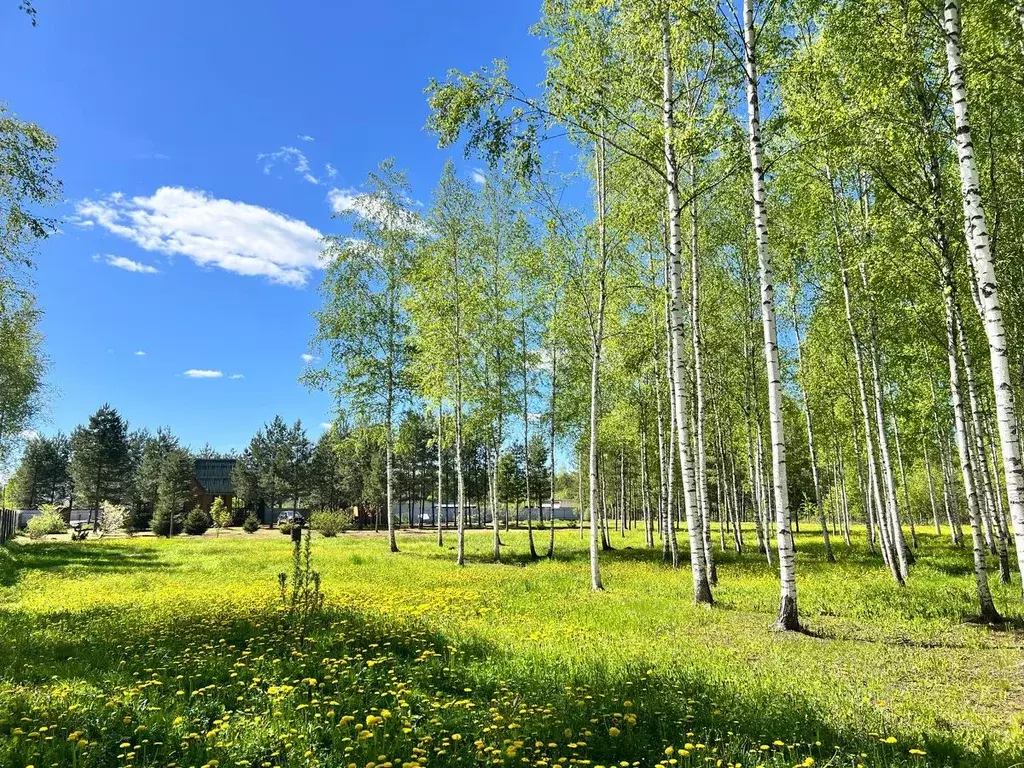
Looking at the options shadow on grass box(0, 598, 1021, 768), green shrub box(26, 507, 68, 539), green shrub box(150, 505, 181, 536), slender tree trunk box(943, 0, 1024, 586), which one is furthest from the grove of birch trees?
green shrub box(150, 505, 181, 536)

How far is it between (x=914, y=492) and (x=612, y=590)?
158 ft

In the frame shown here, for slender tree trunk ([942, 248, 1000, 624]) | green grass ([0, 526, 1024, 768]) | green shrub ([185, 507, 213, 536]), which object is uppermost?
slender tree trunk ([942, 248, 1000, 624])

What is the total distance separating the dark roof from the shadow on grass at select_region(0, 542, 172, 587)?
4394cm

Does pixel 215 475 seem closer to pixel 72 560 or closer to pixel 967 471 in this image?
pixel 72 560

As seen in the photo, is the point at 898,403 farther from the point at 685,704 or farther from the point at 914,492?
the point at 914,492

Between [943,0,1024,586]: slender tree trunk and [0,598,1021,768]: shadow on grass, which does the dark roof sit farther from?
[943,0,1024,586]: slender tree trunk

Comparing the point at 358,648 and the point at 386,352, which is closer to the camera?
the point at 358,648

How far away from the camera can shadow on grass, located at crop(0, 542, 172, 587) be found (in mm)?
21578

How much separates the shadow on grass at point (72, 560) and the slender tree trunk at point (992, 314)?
24587 mm

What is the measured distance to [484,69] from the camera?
11727 millimetres

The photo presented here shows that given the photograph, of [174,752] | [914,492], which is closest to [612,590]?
[174,752]

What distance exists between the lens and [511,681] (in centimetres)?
645

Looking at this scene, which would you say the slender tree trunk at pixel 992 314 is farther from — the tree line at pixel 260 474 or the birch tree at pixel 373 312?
the tree line at pixel 260 474

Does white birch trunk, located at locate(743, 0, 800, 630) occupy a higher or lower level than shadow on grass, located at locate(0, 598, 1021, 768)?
higher
